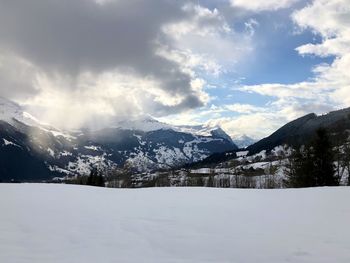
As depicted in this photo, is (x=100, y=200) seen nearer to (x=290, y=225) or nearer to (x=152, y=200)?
(x=152, y=200)

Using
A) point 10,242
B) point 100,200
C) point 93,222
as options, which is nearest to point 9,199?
point 100,200

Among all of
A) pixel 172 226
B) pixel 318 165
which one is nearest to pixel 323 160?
pixel 318 165

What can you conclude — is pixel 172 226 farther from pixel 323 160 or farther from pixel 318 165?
pixel 323 160

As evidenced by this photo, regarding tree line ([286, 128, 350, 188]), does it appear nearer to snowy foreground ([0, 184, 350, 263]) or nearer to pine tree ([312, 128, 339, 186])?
pine tree ([312, 128, 339, 186])

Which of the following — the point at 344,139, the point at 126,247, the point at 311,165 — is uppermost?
the point at 344,139

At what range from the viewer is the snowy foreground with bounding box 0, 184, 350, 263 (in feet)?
29.9

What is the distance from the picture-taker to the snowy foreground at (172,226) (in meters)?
9.12

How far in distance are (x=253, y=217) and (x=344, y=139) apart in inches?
2240

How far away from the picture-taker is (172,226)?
12773 mm

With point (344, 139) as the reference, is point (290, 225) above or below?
below

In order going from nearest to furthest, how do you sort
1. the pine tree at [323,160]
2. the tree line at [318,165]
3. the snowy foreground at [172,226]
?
1. the snowy foreground at [172,226]
2. the pine tree at [323,160]
3. the tree line at [318,165]

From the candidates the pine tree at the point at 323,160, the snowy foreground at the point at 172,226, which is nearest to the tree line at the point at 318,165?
the pine tree at the point at 323,160

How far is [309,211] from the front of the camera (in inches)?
623

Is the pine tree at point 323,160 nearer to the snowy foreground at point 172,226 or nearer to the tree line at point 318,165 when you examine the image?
the tree line at point 318,165
